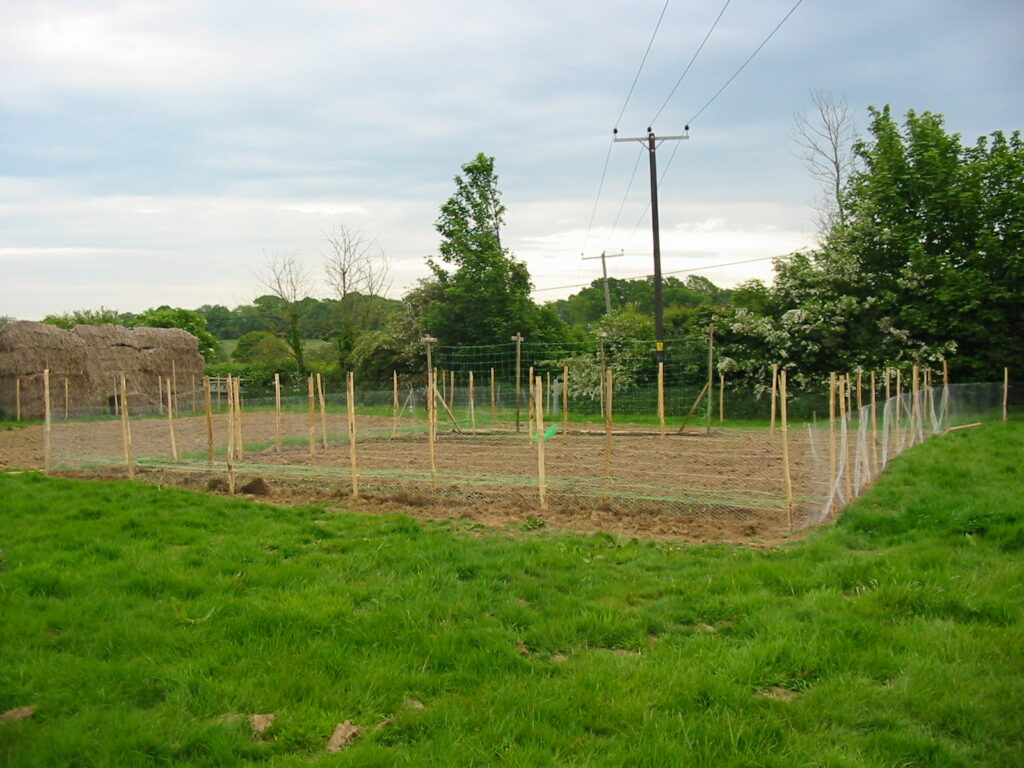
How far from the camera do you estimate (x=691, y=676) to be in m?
4.01

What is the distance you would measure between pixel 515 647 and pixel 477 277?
29.3m

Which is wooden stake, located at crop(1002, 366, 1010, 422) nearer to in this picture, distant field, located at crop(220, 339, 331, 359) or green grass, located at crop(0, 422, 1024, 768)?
green grass, located at crop(0, 422, 1024, 768)

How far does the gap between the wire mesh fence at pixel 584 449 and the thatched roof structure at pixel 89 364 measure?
2653 mm

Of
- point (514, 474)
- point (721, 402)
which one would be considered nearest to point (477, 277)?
point (721, 402)

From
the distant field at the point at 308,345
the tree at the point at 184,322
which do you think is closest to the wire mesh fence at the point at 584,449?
the distant field at the point at 308,345

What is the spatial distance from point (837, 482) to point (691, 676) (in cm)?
466

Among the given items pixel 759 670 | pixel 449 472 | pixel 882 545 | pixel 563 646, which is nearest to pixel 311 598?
pixel 563 646

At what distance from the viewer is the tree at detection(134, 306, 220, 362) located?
4950cm

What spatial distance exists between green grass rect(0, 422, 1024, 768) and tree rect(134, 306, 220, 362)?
45.7 meters

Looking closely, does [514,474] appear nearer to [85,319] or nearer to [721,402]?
[721,402]

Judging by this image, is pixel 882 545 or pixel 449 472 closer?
pixel 882 545

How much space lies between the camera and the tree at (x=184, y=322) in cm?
4950

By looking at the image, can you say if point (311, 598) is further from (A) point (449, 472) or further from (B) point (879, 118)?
(B) point (879, 118)

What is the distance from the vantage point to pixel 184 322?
2036 inches
